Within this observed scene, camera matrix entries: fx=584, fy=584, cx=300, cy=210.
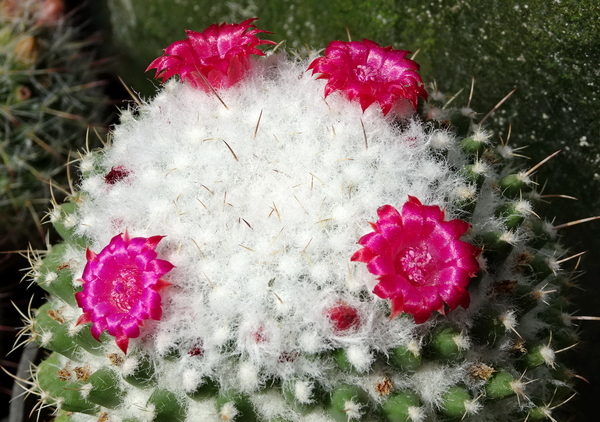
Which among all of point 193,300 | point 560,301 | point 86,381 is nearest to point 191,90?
point 193,300

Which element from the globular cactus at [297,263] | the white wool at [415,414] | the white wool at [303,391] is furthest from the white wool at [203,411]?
the white wool at [415,414]

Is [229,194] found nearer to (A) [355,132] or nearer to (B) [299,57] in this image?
(A) [355,132]

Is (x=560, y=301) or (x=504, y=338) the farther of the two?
(x=560, y=301)

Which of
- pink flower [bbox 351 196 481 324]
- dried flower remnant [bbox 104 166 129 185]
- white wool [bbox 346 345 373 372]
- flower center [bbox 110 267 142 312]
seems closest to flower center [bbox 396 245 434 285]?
pink flower [bbox 351 196 481 324]

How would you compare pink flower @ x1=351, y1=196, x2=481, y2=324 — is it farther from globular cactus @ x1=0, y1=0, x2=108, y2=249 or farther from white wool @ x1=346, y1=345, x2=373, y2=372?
globular cactus @ x1=0, y1=0, x2=108, y2=249

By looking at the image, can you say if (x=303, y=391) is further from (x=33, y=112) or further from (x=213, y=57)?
(x=33, y=112)

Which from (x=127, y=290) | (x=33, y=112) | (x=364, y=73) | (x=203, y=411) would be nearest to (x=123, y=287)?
(x=127, y=290)

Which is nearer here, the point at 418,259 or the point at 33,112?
the point at 418,259
